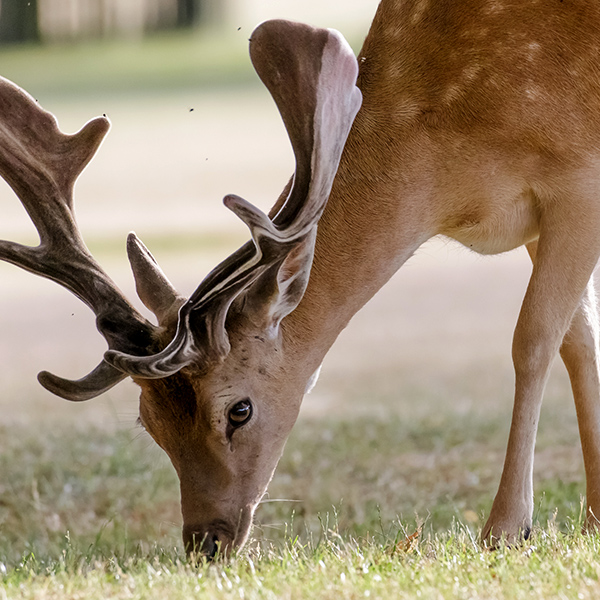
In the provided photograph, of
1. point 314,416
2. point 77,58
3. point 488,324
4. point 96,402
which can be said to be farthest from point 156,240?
point 77,58

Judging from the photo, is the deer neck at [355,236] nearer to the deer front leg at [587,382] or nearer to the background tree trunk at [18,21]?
the deer front leg at [587,382]

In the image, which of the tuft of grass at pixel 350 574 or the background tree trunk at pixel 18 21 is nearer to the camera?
the tuft of grass at pixel 350 574

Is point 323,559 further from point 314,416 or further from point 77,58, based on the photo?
point 77,58

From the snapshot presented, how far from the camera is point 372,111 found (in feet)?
16.8

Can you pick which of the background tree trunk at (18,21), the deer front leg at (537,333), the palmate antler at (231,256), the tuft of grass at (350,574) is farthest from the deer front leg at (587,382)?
the background tree trunk at (18,21)

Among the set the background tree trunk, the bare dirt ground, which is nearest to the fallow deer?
the bare dirt ground

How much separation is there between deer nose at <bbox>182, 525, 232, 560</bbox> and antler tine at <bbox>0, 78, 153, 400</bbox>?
0.71m

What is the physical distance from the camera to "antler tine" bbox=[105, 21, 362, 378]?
4.44 m

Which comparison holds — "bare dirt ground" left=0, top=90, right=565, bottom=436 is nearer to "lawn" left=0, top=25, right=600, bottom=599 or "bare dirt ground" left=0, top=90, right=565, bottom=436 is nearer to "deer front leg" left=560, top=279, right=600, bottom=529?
"lawn" left=0, top=25, right=600, bottom=599

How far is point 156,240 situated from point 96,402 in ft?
37.2

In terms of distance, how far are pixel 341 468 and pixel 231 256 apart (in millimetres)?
3258

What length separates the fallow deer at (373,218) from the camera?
4699 millimetres

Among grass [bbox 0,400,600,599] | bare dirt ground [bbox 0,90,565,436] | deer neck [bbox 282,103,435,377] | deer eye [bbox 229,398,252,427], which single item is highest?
deer neck [bbox 282,103,435,377]

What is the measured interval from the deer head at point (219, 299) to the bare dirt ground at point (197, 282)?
0.61 m
